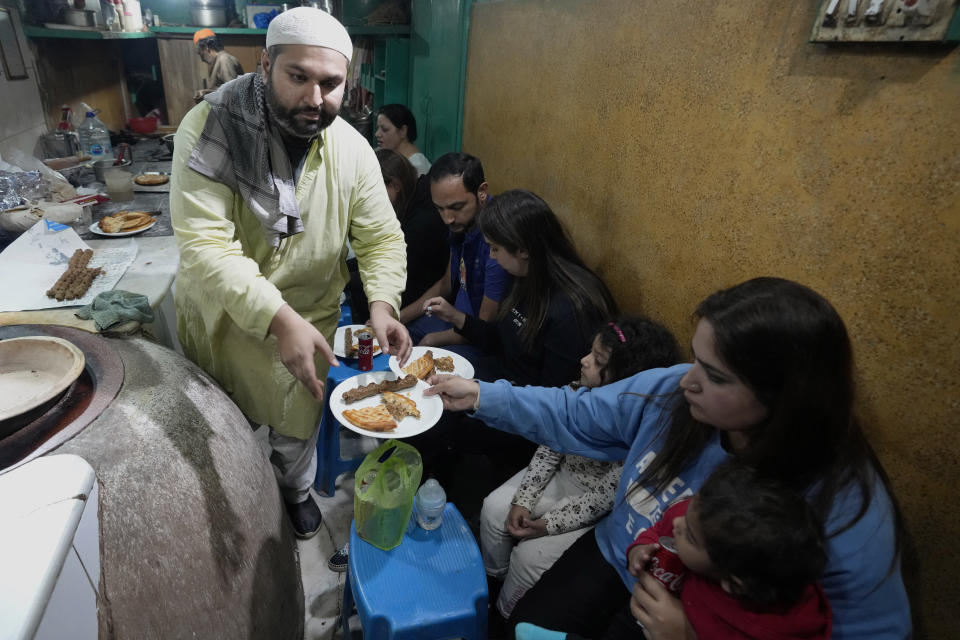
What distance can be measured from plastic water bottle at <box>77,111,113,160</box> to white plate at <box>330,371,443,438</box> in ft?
11.9

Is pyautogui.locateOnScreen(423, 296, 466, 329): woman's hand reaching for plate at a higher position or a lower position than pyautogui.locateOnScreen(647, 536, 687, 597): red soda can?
lower

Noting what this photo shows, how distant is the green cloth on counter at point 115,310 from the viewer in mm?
1888

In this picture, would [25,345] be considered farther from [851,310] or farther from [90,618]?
[851,310]

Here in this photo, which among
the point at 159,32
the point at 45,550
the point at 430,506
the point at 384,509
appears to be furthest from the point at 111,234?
the point at 159,32

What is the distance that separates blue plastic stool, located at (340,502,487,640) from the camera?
1.60 m

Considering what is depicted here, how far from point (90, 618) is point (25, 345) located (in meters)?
1.04

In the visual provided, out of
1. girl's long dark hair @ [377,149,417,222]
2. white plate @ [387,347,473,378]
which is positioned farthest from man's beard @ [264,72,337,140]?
girl's long dark hair @ [377,149,417,222]

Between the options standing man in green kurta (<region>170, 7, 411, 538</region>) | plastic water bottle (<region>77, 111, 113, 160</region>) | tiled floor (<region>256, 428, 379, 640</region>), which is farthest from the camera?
plastic water bottle (<region>77, 111, 113, 160</region>)

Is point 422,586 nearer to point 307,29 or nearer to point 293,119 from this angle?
point 293,119

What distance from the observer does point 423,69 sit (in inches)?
205

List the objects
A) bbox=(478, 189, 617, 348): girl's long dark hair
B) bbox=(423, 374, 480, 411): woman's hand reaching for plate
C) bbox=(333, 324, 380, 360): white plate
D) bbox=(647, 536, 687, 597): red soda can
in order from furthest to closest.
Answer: bbox=(333, 324, 380, 360): white plate → bbox=(478, 189, 617, 348): girl's long dark hair → bbox=(423, 374, 480, 411): woman's hand reaching for plate → bbox=(647, 536, 687, 597): red soda can

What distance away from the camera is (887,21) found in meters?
1.14

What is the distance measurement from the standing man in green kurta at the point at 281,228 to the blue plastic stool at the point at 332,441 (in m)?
0.27

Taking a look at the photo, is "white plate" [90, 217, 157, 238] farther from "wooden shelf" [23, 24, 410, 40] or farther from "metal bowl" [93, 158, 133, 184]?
"wooden shelf" [23, 24, 410, 40]
